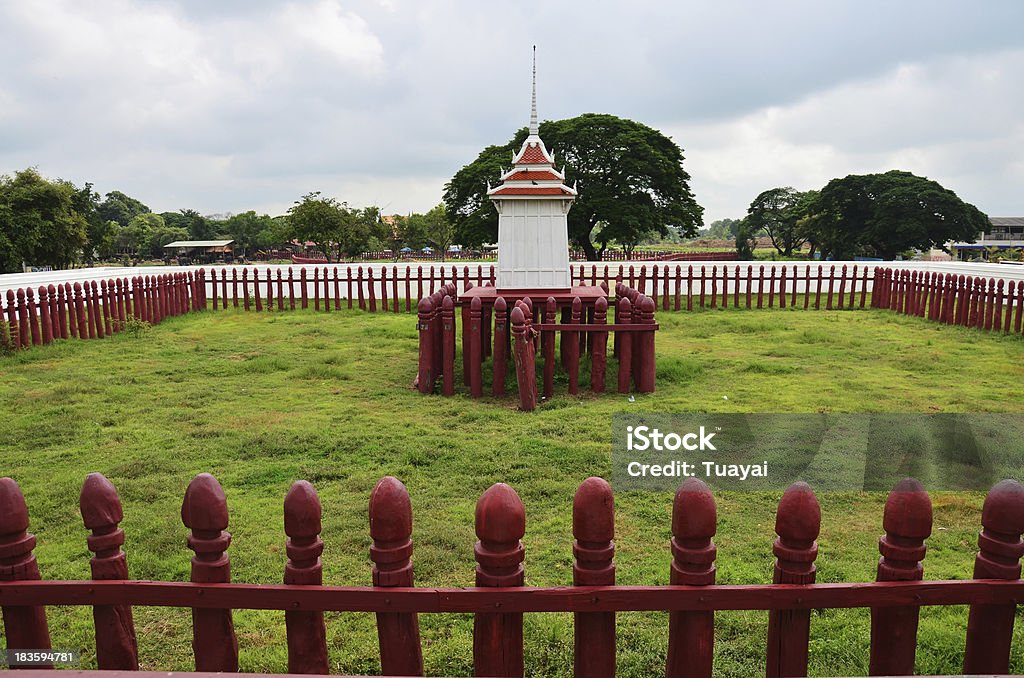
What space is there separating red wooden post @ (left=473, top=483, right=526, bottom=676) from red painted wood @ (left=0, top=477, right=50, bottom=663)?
1370 millimetres

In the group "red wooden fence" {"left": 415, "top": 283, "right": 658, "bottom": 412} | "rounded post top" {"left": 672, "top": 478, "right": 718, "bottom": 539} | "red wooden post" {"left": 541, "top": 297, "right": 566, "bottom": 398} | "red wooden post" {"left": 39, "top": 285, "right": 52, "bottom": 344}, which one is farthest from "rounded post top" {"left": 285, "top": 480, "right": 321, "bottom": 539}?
"red wooden post" {"left": 39, "top": 285, "right": 52, "bottom": 344}

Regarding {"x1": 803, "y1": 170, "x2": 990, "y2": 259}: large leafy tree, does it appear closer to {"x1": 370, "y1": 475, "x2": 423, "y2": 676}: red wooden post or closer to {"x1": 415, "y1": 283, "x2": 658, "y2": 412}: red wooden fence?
{"x1": 415, "y1": 283, "x2": 658, "y2": 412}: red wooden fence

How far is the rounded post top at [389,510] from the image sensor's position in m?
2.04

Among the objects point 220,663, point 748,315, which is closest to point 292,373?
point 220,663

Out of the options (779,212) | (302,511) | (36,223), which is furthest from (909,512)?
(779,212)

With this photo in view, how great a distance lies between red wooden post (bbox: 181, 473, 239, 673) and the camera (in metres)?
2.13

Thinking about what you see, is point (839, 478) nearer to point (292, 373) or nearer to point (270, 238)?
point (292, 373)

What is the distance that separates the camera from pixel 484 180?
33.3 meters

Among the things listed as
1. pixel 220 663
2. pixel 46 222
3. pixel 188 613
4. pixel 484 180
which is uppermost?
pixel 484 180

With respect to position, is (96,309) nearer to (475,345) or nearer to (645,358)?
(475,345)

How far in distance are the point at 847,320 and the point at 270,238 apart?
50868mm

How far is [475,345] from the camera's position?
26.0 ft

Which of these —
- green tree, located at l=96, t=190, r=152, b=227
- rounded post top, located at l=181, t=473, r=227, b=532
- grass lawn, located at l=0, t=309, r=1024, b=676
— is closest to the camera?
rounded post top, located at l=181, t=473, r=227, b=532

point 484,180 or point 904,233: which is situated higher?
point 484,180
